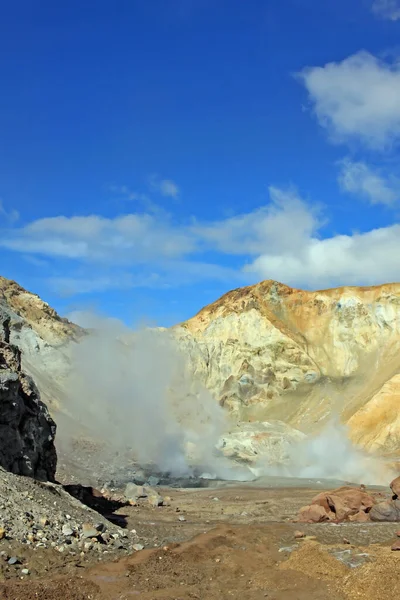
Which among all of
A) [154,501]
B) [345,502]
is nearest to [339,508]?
[345,502]

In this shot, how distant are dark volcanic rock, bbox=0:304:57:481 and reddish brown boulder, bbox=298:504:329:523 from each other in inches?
467

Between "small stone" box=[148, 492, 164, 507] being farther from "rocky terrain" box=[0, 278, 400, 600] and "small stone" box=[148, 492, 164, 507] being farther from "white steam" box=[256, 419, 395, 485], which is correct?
"white steam" box=[256, 419, 395, 485]

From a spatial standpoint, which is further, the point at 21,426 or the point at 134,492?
the point at 134,492

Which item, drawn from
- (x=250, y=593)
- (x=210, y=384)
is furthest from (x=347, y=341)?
(x=250, y=593)

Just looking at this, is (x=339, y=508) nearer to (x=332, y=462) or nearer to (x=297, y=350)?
(x=332, y=462)

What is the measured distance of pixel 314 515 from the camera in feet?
85.8

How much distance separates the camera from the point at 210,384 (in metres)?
81.1

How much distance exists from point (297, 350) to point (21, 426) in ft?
192

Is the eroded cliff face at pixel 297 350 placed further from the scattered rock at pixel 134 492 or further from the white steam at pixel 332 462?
the scattered rock at pixel 134 492

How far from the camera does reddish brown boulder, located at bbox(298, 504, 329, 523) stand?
2602 cm

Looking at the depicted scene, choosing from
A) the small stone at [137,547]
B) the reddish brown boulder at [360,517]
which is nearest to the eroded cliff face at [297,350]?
the reddish brown boulder at [360,517]

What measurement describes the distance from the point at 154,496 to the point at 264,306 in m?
55.7

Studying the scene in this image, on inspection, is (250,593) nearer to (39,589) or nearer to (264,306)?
(39,589)

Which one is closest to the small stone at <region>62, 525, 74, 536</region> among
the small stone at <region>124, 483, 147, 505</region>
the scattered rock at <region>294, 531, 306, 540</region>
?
the scattered rock at <region>294, 531, 306, 540</region>
